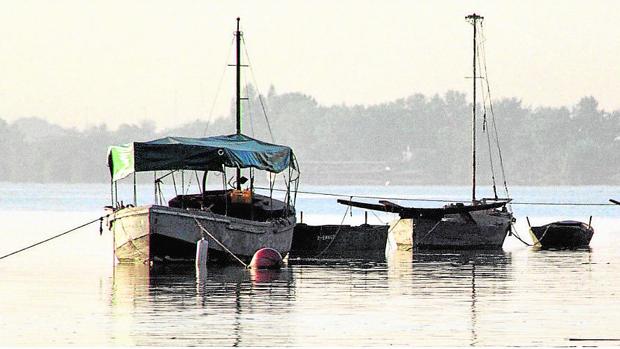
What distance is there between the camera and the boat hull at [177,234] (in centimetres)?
4550

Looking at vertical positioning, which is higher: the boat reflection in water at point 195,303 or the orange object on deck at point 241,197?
the orange object on deck at point 241,197

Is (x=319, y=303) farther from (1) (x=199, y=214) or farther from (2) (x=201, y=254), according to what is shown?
(1) (x=199, y=214)

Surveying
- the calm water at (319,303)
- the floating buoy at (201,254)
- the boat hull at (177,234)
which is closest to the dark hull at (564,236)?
the calm water at (319,303)

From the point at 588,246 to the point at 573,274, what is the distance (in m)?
21.1

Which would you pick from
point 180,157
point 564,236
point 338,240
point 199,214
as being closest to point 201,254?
point 199,214

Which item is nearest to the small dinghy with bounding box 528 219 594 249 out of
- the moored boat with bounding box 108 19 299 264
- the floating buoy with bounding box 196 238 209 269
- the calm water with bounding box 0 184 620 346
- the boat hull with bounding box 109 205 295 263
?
the calm water with bounding box 0 184 620 346

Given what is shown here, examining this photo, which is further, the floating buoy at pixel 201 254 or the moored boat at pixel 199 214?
the moored boat at pixel 199 214

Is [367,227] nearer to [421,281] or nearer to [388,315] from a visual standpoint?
[421,281]

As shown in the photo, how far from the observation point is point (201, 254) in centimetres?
4412

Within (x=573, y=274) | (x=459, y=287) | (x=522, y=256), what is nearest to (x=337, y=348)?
(x=459, y=287)

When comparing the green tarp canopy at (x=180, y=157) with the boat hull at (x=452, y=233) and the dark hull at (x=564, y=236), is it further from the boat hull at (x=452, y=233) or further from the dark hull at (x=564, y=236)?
the dark hull at (x=564, y=236)

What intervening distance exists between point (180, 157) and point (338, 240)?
10919 millimetres

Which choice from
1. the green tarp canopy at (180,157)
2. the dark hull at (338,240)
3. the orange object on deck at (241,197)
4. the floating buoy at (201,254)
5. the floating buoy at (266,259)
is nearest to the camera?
the floating buoy at (201,254)

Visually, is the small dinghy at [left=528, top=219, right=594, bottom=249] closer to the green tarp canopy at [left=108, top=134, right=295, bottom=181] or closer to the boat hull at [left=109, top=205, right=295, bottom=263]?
the green tarp canopy at [left=108, top=134, right=295, bottom=181]
